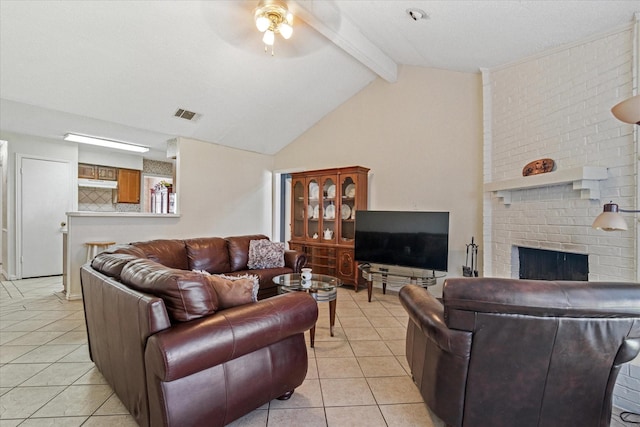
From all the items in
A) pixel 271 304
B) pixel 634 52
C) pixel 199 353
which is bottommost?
pixel 199 353

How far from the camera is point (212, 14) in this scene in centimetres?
297

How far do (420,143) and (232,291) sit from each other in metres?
3.50

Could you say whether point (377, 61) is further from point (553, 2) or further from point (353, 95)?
point (553, 2)

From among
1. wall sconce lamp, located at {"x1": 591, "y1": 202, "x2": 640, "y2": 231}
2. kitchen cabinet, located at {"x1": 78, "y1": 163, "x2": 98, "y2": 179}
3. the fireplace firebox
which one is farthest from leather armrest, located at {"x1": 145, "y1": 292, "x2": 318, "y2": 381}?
kitchen cabinet, located at {"x1": 78, "y1": 163, "x2": 98, "y2": 179}

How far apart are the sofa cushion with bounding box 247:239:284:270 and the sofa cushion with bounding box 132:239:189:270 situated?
2.55 feet

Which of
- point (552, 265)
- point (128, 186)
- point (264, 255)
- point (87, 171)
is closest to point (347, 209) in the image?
point (264, 255)

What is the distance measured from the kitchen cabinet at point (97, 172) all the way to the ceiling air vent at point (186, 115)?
286 cm

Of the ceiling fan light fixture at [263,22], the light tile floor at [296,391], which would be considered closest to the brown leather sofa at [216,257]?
the light tile floor at [296,391]

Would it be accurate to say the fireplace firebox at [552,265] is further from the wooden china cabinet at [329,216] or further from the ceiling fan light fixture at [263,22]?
the ceiling fan light fixture at [263,22]

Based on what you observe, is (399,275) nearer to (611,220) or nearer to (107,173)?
(611,220)

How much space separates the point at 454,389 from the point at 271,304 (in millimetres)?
992

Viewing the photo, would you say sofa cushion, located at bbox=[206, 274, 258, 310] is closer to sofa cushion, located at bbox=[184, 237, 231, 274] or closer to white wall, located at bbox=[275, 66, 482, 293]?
sofa cushion, located at bbox=[184, 237, 231, 274]

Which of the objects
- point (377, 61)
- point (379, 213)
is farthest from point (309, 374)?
point (377, 61)

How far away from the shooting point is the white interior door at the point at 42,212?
4957 mm
